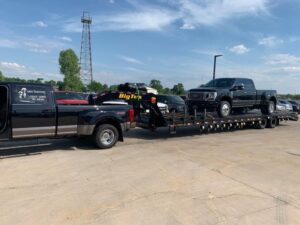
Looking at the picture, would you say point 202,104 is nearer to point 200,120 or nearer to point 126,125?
point 200,120

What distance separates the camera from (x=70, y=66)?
75938 millimetres

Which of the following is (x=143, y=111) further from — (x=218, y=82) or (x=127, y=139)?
(x=218, y=82)

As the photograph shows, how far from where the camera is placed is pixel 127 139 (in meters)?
12.0

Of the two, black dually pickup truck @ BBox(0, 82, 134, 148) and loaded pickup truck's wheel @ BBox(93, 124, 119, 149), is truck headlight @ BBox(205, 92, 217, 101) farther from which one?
loaded pickup truck's wheel @ BBox(93, 124, 119, 149)

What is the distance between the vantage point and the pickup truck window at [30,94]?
826 cm

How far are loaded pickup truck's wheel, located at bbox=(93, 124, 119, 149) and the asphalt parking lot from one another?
0.29 m

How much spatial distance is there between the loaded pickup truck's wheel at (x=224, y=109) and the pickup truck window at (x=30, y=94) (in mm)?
7875

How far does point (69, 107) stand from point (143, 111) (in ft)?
12.0

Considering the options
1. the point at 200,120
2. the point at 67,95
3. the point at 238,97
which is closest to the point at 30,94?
the point at 200,120

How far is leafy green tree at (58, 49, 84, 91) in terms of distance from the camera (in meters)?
75.4

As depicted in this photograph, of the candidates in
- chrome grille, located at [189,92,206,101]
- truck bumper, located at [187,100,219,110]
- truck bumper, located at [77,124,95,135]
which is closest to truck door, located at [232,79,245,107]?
truck bumper, located at [187,100,219,110]

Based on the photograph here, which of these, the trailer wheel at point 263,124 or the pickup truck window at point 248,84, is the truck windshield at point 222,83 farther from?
the trailer wheel at point 263,124

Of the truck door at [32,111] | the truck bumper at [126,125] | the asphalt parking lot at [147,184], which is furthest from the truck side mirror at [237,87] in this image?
the truck door at [32,111]

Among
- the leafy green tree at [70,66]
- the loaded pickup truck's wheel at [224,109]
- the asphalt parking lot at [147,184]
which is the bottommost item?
the asphalt parking lot at [147,184]
